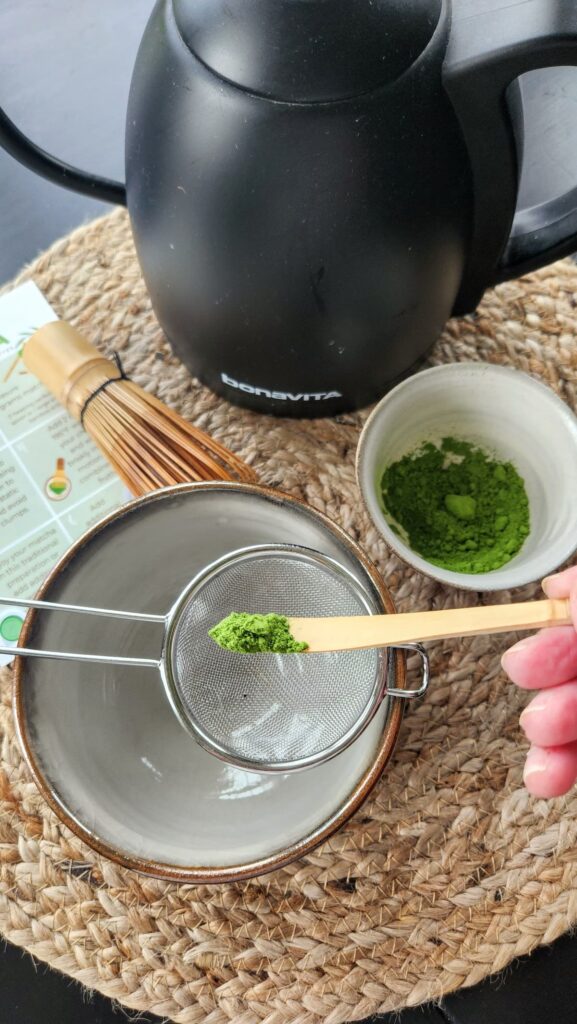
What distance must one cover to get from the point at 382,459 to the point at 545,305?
9.3 inches

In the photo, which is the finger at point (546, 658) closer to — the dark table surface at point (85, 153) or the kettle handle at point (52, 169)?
the dark table surface at point (85, 153)

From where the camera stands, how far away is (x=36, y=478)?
2.46ft

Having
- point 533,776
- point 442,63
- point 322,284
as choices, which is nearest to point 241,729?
point 533,776

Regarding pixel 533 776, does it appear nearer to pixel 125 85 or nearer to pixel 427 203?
pixel 427 203

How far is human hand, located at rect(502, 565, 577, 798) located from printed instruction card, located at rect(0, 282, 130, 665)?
14.0 inches

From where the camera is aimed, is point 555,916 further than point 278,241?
Yes

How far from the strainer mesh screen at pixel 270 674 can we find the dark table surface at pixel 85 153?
0.24m

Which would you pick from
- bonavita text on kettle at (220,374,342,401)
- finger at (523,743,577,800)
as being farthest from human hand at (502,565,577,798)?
bonavita text on kettle at (220,374,342,401)

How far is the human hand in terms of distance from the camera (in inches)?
22.2

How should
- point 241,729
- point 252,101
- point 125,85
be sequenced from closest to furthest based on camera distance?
point 252,101
point 241,729
point 125,85

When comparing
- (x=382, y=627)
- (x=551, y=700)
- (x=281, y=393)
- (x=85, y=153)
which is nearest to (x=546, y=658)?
(x=551, y=700)

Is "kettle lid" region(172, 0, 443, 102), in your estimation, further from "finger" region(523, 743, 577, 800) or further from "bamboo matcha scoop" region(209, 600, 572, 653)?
"finger" region(523, 743, 577, 800)

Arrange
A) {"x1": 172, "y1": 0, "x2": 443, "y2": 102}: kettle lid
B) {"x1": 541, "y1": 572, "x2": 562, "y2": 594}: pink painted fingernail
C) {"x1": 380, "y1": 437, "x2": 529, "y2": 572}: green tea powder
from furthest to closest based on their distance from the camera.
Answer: {"x1": 380, "y1": 437, "x2": 529, "y2": 572}: green tea powder, {"x1": 541, "y1": 572, "x2": 562, "y2": 594}: pink painted fingernail, {"x1": 172, "y1": 0, "x2": 443, "y2": 102}: kettle lid

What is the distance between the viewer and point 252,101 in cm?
49
